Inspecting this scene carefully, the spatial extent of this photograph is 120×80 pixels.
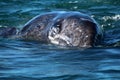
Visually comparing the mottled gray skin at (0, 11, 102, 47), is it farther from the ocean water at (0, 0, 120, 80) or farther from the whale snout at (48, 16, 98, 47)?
the ocean water at (0, 0, 120, 80)

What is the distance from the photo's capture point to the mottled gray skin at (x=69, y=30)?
1050 centimetres

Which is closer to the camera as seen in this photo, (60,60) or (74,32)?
(60,60)

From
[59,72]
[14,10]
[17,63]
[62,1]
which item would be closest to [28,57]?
[17,63]

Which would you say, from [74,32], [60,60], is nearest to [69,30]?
[74,32]

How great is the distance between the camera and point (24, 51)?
1023 centimetres

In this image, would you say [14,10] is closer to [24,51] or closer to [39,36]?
[39,36]

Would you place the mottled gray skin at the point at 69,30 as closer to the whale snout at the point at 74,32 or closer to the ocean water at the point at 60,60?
the whale snout at the point at 74,32

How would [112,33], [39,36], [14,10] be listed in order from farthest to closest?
[14,10], [112,33], [39,36]

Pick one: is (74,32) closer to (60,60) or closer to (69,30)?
(69,30)

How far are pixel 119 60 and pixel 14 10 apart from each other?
8219mm

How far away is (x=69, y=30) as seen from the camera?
10734mm

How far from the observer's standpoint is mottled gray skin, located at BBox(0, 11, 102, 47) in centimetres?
1050

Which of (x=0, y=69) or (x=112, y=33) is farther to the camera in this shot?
(x=112, y=33)

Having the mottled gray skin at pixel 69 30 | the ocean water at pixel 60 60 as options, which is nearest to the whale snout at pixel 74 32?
the mottled gray skin at pixel 69 30
